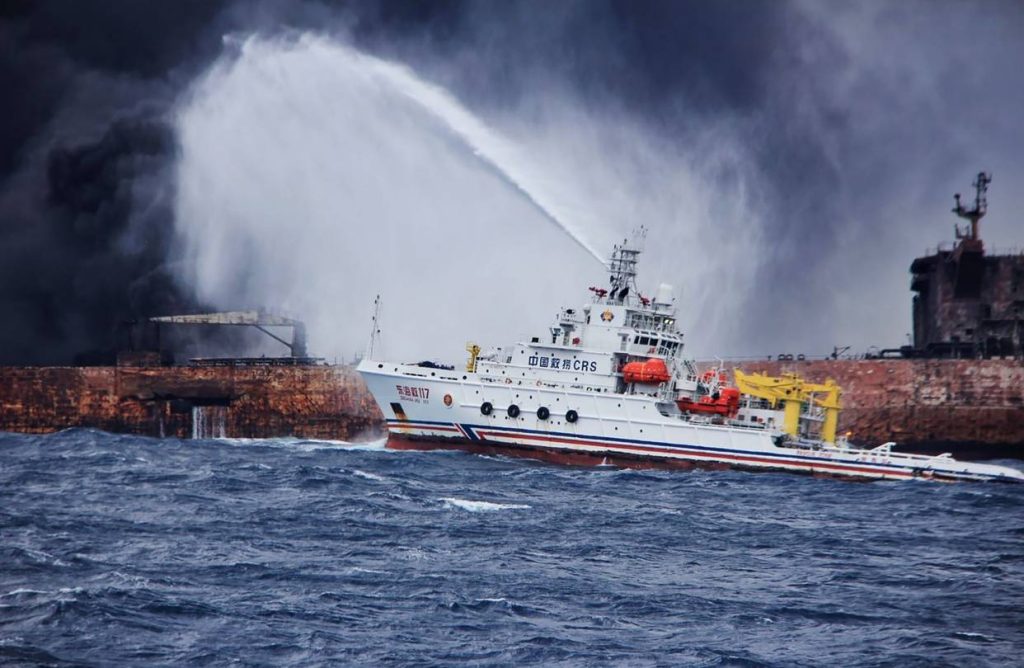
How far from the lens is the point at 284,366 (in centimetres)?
5281

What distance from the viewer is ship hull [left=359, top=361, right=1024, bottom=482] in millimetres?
43125

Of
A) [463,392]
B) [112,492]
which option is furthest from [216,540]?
[463,392]

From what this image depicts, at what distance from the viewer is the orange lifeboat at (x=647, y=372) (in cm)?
4478

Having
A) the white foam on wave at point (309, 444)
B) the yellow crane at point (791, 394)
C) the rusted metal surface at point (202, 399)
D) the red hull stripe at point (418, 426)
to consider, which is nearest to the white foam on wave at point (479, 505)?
the red hull stripe at point (418, 426)

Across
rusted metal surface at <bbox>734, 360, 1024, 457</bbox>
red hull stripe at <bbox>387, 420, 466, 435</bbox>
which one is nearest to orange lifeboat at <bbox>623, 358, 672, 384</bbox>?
red hull stripe at <bbox>387, 420, 466, 435</bbox>

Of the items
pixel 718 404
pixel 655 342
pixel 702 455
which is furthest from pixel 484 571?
pixel 655 342

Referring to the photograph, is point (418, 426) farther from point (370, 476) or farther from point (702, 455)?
point (702, 455)

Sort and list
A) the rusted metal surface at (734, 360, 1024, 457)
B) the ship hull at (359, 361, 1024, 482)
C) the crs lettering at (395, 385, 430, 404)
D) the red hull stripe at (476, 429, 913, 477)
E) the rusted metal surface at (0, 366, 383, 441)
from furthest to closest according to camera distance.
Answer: the rusted metal surface at (0, 366, 383, 441), the rusted metal surface at (734, 360, 1024, 457), the crs lettering at (395, 385, 430, 404), the ship hull at (359, 361, 1024, 482), the red hull stripe at (476, 429, 913, 477)

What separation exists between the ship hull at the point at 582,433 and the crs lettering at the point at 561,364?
104cm

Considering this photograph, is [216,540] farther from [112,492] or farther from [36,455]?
[36,455]

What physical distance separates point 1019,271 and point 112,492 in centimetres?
4252

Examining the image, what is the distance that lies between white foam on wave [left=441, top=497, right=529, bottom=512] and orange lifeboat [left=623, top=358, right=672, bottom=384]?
13.1 metres

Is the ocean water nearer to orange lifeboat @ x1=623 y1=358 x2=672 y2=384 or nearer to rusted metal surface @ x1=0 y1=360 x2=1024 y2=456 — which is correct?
orange lifeboat @ x1=623 y1=358 x2=672 y2=384

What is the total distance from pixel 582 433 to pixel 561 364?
293 cm
